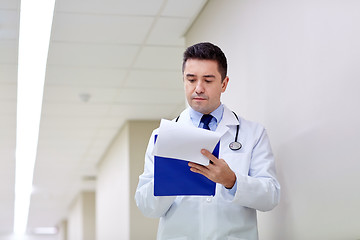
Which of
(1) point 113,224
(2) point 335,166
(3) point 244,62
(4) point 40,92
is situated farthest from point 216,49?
(1) point 113,224

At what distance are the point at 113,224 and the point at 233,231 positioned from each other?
6.42 metres

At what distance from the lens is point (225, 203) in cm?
218

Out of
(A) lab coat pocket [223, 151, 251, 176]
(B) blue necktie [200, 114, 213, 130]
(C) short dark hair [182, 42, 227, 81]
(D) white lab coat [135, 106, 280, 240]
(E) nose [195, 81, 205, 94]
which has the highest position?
(C) short dark hair [182, 42, 227, 81]

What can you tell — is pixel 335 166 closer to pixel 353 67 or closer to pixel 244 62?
pixel 353 67

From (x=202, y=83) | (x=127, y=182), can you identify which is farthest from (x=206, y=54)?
(x=127, y=182)

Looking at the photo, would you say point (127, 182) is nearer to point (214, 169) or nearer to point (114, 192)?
point (114, 192)

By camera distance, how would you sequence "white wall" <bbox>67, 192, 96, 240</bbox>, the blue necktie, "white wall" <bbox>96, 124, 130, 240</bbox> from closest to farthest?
the blue necktie < "white wall" <bbox>96, 124, 130, 240</bbox> < "white wall" <bbox>67, 192, 96, 240</bbox>

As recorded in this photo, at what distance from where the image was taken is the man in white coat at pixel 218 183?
2.10m

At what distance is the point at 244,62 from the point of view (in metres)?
3.41

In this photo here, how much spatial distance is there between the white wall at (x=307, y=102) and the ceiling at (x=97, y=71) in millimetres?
1153

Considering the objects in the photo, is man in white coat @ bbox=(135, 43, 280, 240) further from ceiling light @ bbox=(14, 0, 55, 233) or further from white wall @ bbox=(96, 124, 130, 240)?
white wall @ bbox=(96, 124, 130, 240)

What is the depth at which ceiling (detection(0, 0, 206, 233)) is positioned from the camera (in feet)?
13.9

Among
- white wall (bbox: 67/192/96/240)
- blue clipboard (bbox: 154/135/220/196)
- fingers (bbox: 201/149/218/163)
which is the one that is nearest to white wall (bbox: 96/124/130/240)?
white wall (bbox: 67/192/96/240)

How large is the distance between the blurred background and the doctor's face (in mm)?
486
